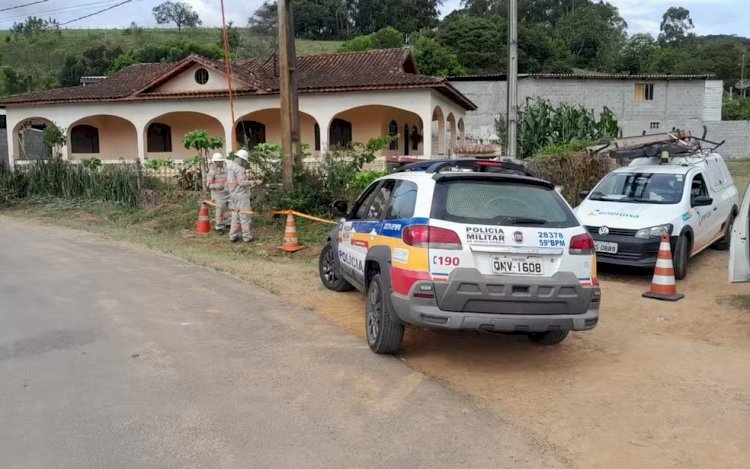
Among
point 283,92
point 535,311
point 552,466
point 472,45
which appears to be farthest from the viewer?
point 472,45

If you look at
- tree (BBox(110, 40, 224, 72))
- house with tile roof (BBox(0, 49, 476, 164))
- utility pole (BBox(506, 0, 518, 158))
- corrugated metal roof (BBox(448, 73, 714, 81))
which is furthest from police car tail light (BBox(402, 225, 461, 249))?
tree (BBox(110, 40, 224, 72))

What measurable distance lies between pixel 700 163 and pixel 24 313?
10.1 m

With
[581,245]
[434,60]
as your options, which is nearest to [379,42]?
[434,60]

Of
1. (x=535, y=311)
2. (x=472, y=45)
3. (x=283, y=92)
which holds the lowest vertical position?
(x=535, y=311)

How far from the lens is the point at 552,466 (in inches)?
153

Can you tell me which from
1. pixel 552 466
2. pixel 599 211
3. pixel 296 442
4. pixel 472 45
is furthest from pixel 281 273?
pixel 472 45

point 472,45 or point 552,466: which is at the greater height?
point 472,45

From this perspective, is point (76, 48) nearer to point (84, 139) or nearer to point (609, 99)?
point (84, 139)

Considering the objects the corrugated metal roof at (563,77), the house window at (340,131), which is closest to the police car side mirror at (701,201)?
the house window at (340,131)

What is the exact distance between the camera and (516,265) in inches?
208

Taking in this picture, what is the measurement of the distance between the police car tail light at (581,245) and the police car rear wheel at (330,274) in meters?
3.63

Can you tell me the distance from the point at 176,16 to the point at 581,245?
366ft

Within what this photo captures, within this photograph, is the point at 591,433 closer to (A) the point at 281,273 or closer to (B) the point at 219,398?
(B) the point at 219,398

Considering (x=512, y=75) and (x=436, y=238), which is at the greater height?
(x=512, y=75)
